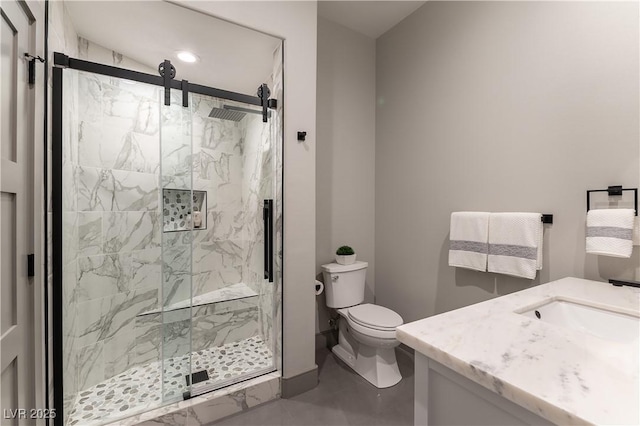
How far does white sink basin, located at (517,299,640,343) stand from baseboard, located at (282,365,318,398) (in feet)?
4.70

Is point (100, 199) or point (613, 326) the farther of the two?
point (100, 199)

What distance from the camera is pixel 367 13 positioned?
7.70ft

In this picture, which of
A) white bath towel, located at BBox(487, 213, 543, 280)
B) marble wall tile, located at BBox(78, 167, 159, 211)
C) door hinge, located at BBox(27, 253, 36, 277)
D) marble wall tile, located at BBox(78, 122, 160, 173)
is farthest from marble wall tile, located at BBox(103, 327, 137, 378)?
white bath towel, located at BBox(487, 213, 543, 280)

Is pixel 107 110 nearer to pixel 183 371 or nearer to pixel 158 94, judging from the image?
pixel 158 94

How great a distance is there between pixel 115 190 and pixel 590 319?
2.67 meters

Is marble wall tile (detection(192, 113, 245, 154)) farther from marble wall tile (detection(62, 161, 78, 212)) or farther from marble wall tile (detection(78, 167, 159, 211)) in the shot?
marble wall tile (detection(62, 161, 78, 212))

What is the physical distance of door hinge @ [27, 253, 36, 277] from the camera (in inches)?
42.5

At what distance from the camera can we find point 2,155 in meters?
0.90

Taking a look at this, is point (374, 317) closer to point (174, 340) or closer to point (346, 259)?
point (346, 259)

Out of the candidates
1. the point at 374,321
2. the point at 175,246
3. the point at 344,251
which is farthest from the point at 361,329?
the point at 175,246

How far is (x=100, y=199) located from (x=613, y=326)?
8.98 feet

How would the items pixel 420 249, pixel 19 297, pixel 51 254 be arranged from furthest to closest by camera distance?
pixel 420 249, pixel 51 254, pixel 19 297

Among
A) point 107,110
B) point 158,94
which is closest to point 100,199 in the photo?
point 107,110

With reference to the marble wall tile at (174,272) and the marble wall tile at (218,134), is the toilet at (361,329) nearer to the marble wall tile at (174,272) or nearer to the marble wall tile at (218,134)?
the marble wall tile at (174,272)
